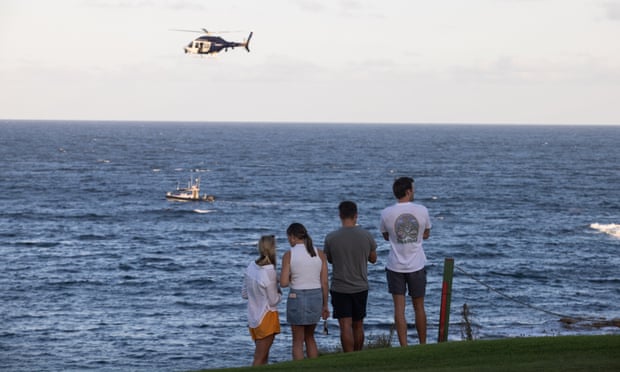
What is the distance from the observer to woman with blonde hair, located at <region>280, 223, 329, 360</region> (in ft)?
35.9

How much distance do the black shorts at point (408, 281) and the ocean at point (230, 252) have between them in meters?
1.03

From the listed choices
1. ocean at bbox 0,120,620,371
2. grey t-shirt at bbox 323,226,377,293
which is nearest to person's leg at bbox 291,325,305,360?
grey t-shirt at bbox 323,226,377,293

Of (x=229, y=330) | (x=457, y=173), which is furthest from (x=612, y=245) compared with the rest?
(x=457, y=173)

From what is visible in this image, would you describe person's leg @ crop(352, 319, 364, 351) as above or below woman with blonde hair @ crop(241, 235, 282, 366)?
below

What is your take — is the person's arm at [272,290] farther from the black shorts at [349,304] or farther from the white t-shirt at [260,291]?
the black shorts at [349,304]

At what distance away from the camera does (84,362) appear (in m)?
33.8

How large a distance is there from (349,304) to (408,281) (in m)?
0.78

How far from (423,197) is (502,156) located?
79.2 metres

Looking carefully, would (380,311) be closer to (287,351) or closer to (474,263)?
(287,351)

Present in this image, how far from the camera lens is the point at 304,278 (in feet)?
36.0

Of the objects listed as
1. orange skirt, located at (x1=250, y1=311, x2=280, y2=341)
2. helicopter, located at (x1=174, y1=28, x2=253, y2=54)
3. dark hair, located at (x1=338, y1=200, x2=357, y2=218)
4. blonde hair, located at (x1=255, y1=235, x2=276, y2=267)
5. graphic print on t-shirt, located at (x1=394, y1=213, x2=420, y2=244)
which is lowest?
orange skirt, located at (x1=250, y1=311, x2=280, y2=341)

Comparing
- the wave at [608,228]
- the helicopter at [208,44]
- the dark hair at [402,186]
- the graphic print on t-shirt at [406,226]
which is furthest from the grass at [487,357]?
the wave at [608,228]

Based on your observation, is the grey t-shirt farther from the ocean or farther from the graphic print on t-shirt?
the ocean

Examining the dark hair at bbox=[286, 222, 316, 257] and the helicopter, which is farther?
the helicopter
